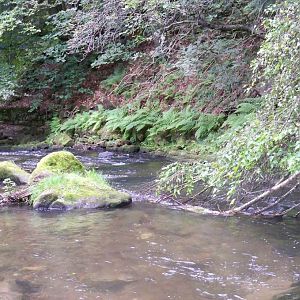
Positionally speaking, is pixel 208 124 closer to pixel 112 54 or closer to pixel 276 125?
pixel 112 54

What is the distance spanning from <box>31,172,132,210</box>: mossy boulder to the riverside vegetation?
2.85ft

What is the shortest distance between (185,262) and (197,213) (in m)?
2.14

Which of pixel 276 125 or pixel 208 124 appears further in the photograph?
pixel 208 124

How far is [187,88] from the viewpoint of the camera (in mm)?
16906

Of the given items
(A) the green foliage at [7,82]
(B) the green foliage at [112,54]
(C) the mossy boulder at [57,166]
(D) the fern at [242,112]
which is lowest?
(C) the mossy boulder at [57,166]

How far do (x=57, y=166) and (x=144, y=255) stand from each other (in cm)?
477

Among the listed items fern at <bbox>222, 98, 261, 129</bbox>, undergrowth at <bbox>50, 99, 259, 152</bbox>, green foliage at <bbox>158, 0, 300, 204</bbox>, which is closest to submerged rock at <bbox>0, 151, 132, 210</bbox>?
green foliage at <bbox>158, 0, 300, 204</bbox>

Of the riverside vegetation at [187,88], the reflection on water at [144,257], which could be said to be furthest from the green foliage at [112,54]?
the reflection on water at [144,257]

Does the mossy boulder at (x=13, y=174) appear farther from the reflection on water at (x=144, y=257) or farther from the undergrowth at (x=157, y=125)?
the undergrowth at (x=157, y=125)

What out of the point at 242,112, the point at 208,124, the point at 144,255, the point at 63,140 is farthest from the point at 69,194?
the point at 63,140

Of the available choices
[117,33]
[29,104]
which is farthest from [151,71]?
[117,33]

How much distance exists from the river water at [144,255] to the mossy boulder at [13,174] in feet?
6.92

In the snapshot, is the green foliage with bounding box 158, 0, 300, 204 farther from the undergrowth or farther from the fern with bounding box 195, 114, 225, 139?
the fern with bounding box 195, 114, 225, 139

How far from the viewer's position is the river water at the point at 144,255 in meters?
4.62
